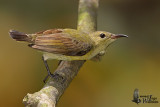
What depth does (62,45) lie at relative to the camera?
142 inches

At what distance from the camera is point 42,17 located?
6.29 meters

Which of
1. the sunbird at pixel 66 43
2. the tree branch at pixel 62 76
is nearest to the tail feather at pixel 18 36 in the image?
the sunbird at pixel 66 43

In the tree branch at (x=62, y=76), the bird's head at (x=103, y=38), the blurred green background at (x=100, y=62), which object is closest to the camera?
the tree branch at (x=62, y=76)

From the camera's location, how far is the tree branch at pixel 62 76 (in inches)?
99.0

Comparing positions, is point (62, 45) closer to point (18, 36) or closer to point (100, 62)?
point (18, 36)

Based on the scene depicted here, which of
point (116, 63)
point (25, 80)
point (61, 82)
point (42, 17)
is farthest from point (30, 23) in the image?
point (61, 82)

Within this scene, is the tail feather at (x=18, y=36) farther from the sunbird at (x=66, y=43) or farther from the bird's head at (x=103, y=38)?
the bird's head at (x=103, y=38)

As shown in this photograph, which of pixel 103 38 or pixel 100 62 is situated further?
pixel 100 62

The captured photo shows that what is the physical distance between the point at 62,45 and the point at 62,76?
1.37ft

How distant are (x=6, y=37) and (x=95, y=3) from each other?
1924 mm

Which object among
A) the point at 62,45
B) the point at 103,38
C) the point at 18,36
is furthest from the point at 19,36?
the point at 103,38

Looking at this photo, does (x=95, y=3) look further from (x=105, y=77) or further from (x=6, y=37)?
(x=6, y=37)

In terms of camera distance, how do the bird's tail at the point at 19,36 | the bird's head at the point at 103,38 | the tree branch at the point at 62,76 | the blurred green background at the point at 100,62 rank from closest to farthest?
the tree branch at the point at 62,76 → the bird's tail at the point at 19,36 → the bird's head at the point at 103,38 → the blurred green background at the point at 100,62

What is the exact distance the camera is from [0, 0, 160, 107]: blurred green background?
5.25 metres
